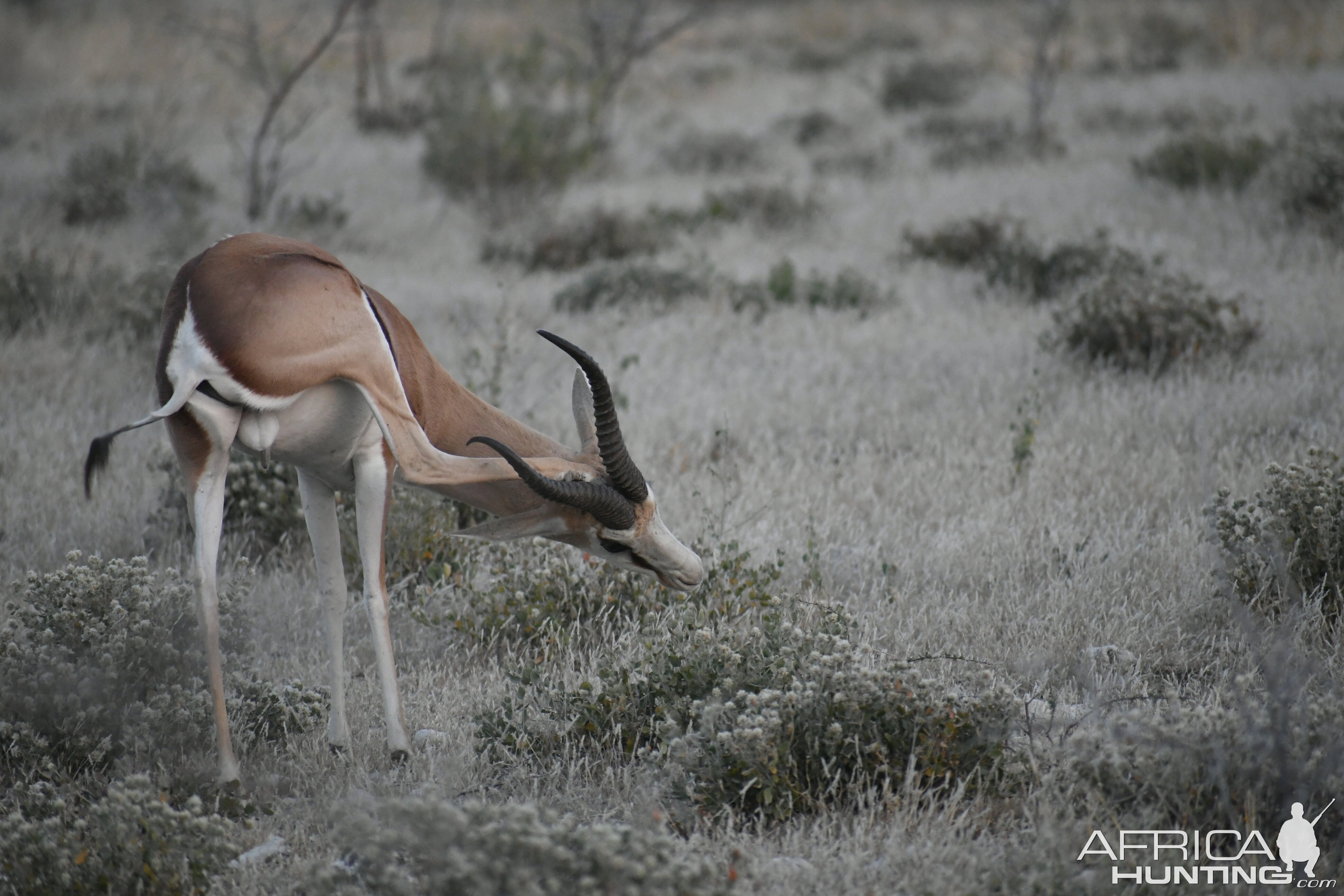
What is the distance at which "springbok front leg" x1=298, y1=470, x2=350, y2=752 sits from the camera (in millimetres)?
3557

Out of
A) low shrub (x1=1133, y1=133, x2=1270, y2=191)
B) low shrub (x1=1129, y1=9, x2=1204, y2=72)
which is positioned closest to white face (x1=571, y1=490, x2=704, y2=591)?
low shrub (x1=1133, y1=133, x2=1270, y2=191)

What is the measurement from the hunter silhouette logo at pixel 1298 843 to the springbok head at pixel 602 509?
5.93 ft

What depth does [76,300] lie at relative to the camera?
26.0ft

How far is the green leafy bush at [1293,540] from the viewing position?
4.11m

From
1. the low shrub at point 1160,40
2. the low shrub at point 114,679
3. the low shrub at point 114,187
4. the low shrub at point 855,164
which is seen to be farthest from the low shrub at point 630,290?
the low shrub at point 1160,40

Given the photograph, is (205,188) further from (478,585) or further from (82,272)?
(478,585)

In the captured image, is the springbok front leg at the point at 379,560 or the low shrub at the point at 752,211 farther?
the low shrub at the point at 752,211

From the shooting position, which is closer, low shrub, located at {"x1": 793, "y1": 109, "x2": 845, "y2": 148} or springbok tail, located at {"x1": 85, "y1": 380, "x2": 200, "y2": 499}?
springbok tail, located at {"x1": 85, "y1": 380, "x2": 200, "y2": 499}

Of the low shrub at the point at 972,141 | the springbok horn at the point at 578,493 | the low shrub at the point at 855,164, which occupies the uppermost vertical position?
the low shrub at the point at 972,141

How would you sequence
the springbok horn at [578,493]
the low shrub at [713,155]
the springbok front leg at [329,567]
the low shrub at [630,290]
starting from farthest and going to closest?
the low shrub at [713,155]
the low shrub at [630,290]
the springbok front leg at [329,567]
the springbok horn at [578,493]

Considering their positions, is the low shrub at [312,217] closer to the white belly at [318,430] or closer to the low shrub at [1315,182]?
the white belly at [318,430]

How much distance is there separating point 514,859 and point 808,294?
23.5 feet
